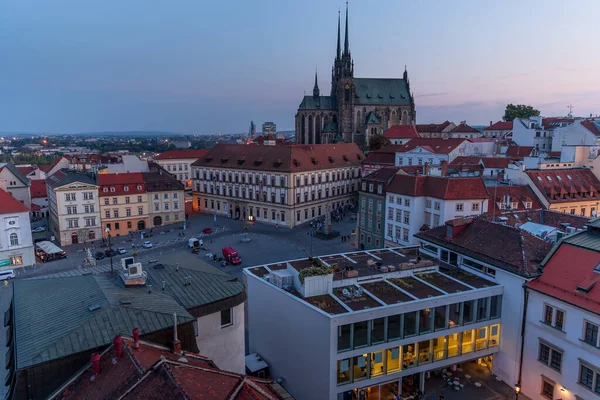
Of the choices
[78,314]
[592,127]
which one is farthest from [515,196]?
[78,314]

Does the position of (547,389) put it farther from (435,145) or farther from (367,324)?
(435,145)

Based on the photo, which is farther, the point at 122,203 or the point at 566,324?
the point at 122,203

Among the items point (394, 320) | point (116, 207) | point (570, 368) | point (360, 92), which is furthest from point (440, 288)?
point (360, 92)

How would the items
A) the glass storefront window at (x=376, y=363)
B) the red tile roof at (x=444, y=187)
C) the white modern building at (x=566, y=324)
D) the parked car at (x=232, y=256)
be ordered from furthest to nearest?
the parked car at (x=232, y=256)
the red tile roof at (x=444, y=187)
the glass storefront window at (x=376, y=363)
the white modern building at (x=566, y=324)

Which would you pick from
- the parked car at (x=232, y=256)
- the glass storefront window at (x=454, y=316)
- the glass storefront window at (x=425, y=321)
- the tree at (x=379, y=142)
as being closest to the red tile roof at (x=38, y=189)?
the parked car at (x=232, y=256)

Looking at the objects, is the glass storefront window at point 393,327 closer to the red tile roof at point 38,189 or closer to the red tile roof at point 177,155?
the red tile roof at point 38,189

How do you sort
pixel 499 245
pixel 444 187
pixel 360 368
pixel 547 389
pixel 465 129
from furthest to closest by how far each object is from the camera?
pixel 465 129 → pixel 444 187 → pixel 499 245 → pixel 547 389 → pixel 360 368
